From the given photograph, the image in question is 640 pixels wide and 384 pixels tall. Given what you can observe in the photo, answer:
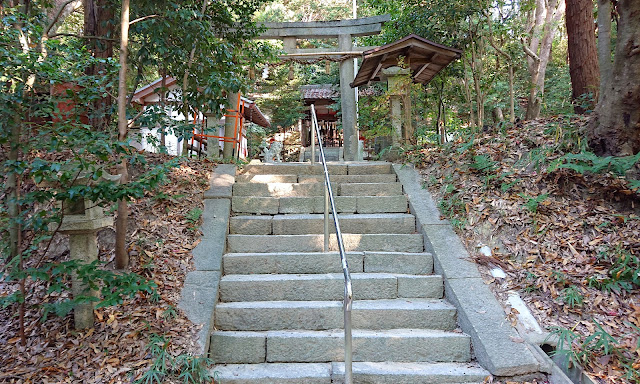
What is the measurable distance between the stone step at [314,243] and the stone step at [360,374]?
4.29 ft

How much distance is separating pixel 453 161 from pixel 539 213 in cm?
138

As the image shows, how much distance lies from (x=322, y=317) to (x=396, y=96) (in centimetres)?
416

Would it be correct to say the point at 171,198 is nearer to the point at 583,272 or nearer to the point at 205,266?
the point at 205,266

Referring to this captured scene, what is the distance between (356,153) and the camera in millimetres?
9805

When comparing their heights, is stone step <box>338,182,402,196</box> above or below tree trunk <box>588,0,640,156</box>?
below

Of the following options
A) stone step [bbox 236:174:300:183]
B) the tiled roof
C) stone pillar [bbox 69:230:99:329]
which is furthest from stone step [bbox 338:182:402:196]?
the tiled roof

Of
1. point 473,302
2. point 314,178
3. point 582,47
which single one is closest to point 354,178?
point 314,178

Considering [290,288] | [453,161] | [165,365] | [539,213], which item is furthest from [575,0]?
[165,365]

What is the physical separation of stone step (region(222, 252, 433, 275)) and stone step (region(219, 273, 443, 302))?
19 cm

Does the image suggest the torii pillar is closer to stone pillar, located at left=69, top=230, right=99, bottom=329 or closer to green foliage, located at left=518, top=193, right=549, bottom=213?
green foliage, located at left=518, top=193, right=549, bottom=213

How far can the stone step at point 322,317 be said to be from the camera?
3.11 metres

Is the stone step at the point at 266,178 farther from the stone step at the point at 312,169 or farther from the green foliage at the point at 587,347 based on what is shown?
the green foliage at the point at 587,347

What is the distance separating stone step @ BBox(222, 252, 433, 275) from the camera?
3664 millimetres

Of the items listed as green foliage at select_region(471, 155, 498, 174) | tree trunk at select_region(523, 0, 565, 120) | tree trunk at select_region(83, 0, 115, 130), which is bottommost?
green foliage at select_region(471, 155, 498, 174)
